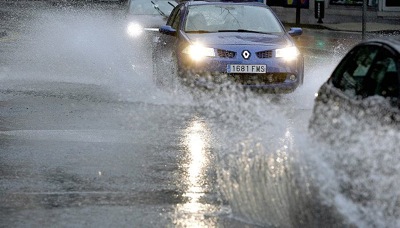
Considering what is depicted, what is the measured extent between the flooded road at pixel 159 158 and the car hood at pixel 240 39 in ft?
2.53

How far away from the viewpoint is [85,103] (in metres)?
16.2

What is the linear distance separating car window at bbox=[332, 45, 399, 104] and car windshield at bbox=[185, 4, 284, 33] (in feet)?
28.2

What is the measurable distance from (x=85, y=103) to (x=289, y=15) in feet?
99.9

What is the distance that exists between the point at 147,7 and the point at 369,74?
20.6 meters

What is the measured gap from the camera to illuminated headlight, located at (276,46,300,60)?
1647 centimetres

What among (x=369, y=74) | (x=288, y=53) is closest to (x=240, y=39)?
(x=288, y=53)

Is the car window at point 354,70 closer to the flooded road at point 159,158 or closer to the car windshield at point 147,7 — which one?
the flooded road at point 159,158

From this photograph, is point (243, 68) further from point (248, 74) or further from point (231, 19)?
point (231, 19)

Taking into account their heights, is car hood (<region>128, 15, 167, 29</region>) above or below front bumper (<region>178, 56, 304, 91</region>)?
below

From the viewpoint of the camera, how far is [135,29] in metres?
27.0

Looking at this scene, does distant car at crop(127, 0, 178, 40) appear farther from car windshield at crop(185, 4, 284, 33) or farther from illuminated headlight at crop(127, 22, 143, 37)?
car windshield at crop(185, 4, 284, 33)

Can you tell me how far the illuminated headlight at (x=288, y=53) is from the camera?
54.0ft

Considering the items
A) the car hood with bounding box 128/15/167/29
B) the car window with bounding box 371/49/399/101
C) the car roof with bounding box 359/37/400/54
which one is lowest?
the car hood with bounding box 128/15/167/29

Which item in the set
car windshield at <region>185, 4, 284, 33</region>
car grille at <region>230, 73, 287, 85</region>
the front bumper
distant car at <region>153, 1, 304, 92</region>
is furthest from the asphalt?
car grille at <region>230, 73, 287, 85</region>
